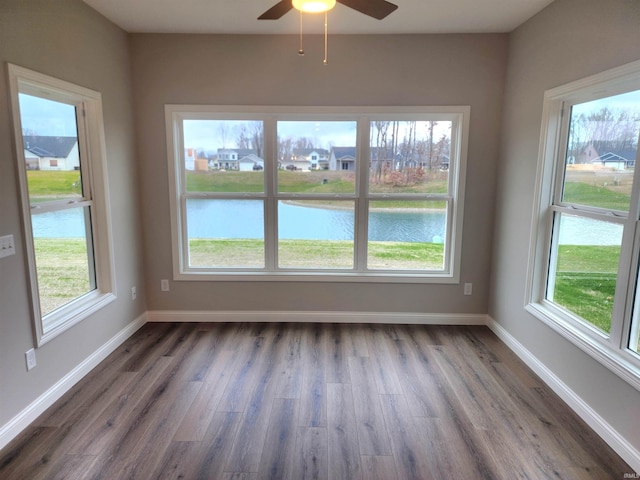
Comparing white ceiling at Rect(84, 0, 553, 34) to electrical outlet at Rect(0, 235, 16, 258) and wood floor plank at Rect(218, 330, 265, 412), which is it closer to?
electrical outlet at Rect(0, 235, 16, 258)

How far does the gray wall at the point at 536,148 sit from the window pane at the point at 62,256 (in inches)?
140

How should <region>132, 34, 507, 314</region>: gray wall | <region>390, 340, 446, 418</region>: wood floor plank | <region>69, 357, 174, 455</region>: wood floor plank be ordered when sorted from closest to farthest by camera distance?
1. <region>69, 357, 174, 455</region>: wood floor plank
2. <region>390, 340, 446, 418</region>: wood floor plank
3. <region>132, 34, 507, 314</region>: gray wall

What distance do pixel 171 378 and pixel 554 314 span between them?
9.45ft

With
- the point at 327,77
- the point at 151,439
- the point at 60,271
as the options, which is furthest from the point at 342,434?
the point at 327,77

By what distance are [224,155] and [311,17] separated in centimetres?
145

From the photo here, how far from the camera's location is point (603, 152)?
2.30 metres

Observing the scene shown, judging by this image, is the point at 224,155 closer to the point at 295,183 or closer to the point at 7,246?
the point at 295,183

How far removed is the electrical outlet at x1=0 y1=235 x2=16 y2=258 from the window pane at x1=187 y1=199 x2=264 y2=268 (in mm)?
1669

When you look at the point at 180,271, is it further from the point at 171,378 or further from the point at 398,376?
the point at 398,376

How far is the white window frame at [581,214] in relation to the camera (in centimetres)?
203

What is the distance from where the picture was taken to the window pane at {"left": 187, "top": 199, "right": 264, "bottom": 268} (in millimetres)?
3646

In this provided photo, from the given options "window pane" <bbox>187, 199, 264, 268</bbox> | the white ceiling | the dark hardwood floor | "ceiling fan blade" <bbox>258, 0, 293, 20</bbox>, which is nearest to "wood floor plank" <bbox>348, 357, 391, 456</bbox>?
the dark hardwood floor

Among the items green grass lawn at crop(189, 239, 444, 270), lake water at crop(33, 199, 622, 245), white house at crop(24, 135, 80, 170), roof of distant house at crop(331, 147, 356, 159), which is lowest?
green grass lawn at crop(189, 239, 444, 270)

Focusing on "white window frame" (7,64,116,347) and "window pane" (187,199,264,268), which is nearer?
"white window frame" (7,64,116,347)
